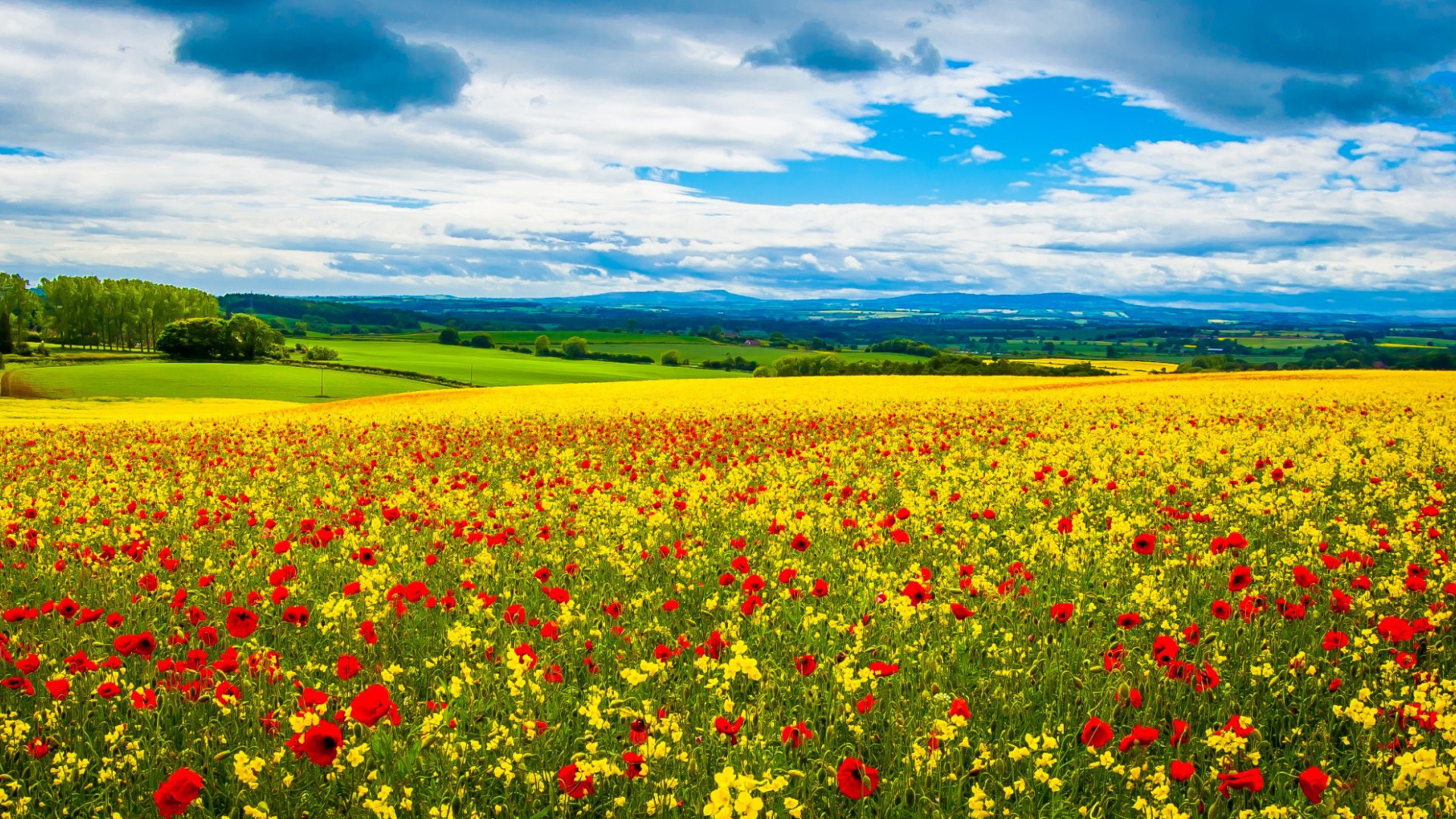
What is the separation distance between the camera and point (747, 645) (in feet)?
16.0

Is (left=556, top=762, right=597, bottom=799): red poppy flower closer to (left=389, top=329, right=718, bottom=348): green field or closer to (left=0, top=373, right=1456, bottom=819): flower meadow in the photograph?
(left=0, top=373, right=1456, bottom=819): flower meadow

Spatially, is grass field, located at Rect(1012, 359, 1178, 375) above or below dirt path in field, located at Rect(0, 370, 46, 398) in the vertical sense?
above

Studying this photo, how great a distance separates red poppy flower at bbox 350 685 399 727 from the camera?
11.0ft

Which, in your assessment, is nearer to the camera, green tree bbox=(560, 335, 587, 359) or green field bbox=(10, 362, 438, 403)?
green field bbox=(10, 362, 438, 403)

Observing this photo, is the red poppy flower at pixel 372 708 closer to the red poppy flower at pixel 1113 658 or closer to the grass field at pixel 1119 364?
the red poppy flower at pixel 1113 658

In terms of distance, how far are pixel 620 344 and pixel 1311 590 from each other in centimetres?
12178

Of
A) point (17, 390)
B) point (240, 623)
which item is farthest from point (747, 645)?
point (17, 390)

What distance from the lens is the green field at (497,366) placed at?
80.6 m

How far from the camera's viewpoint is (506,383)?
3007 inches

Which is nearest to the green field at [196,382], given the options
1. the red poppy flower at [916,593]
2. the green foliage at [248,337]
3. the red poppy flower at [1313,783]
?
the green foliage at [248,337]

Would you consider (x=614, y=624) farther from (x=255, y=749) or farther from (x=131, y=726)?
(x=131, y=726)

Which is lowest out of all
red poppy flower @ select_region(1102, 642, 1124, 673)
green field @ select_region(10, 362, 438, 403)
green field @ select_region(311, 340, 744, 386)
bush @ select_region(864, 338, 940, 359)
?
green field @ select_region(10, 362, 438, 403)

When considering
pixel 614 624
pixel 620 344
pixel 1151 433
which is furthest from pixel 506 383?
pixel 614 624

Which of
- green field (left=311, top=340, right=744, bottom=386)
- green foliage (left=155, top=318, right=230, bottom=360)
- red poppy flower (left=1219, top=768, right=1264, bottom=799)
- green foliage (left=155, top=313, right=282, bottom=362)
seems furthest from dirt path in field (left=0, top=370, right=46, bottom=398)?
red poppy flower (left=1219, top=768, right=1264, bottom=799)
